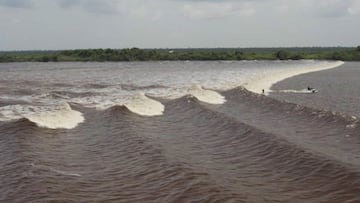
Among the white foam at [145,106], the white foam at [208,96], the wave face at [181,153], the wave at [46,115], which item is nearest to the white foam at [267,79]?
the white foam at [208,96]

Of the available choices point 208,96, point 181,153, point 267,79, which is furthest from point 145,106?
point 267,79

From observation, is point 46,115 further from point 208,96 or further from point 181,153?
point 208,96

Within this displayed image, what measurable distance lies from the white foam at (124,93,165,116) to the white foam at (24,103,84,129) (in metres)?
3.23

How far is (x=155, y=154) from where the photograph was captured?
1714 centimetres

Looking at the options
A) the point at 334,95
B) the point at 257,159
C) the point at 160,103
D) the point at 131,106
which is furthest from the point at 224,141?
the point at 334,95

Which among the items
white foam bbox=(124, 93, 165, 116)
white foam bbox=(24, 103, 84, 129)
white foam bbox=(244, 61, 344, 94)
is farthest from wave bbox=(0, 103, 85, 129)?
white foam bbox=(244, 61, 344, 94)

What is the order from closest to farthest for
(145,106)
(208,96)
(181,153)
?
(181,153) < (145,106) < (208,96)

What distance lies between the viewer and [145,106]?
31.3 m

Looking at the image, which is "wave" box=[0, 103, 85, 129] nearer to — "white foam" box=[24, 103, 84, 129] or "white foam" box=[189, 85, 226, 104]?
"white foam" box=[24, 103, 84, 129]

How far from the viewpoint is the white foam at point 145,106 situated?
29030 mm

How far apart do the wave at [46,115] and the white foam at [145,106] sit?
127 inches

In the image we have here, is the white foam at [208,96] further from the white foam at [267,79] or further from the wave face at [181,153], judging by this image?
the white foam at [267,79]

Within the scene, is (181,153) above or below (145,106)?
above

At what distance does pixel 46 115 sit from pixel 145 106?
6587 millimetres
